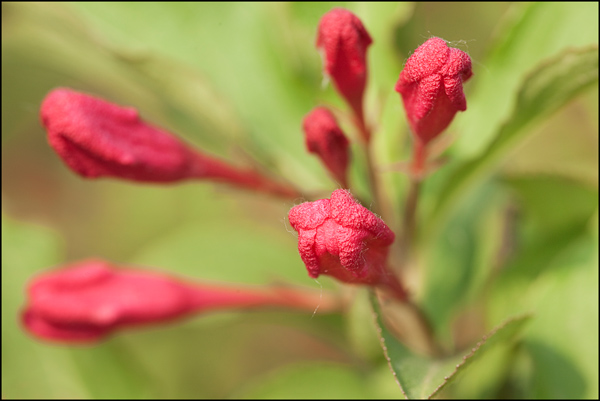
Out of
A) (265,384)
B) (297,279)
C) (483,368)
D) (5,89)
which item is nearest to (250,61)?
(297,279)

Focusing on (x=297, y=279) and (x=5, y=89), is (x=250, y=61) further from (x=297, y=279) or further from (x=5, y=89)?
(x=5, y=89)

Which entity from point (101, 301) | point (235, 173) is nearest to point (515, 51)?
point (235, 173)

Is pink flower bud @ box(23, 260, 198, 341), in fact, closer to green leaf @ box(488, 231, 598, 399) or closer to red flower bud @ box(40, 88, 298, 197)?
red flower bud @ box(40, 88, 298, 197)

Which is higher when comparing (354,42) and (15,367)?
(354,42)

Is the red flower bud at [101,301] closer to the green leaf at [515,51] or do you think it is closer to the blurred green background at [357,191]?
the blurred green background at [357,191]

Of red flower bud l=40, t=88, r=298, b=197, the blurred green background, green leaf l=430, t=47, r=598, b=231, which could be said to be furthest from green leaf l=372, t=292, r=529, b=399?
red flower bud l=40, t=88, r=298, b=197

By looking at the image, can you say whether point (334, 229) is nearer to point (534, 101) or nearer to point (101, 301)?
point (534, 101)

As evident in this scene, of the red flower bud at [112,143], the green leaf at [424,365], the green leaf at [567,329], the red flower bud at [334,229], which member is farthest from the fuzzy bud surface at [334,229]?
the green leaf at [567,329]
